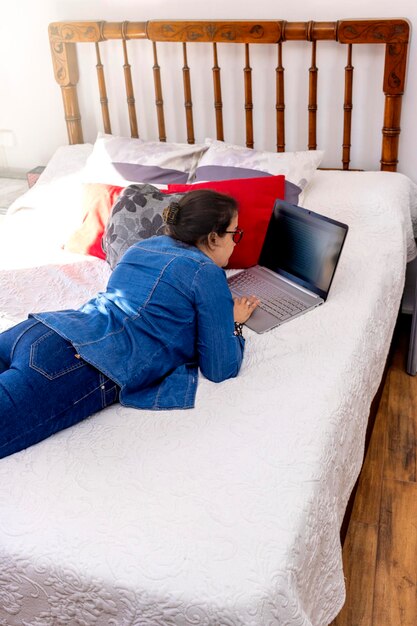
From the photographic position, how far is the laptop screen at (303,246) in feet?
6.35

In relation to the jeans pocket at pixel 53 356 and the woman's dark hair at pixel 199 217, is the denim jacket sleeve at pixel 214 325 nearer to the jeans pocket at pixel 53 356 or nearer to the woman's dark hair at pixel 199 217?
the woman's dark hair at pixel 199 217

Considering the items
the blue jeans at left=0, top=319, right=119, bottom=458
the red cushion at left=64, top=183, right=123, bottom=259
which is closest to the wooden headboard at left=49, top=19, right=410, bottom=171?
the red cushion at left=64, top=183, right=123, bottom=259

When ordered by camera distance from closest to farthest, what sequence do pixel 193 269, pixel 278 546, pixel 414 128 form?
1. pixel 278 546
2. pixel 193 269
3. pixel 414 128

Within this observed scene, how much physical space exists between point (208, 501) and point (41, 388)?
0.42 meters

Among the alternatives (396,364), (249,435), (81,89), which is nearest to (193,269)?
(249,435)

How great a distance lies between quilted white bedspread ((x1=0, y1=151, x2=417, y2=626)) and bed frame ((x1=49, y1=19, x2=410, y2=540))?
2.04 feet

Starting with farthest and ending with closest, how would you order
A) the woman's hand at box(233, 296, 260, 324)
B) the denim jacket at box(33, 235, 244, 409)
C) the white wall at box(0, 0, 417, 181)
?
the white wall at box(0, 0, 417, 181)
the woman's hand at box(233, 296, 260, 324)
the denim jacket at box(33, 235, 244, 409)

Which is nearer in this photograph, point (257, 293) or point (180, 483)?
point (180, 483)

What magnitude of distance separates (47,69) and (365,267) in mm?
1781

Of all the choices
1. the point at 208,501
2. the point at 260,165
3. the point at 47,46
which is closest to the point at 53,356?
the point at 208,501

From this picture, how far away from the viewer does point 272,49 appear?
2643 mm

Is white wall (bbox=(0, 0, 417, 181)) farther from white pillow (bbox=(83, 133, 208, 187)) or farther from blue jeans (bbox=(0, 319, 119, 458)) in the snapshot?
blue jeans (bbox=(0, 319, 119, 458))

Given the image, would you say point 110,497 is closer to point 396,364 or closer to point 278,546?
point 278,546

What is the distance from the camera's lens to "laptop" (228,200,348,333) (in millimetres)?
1915
